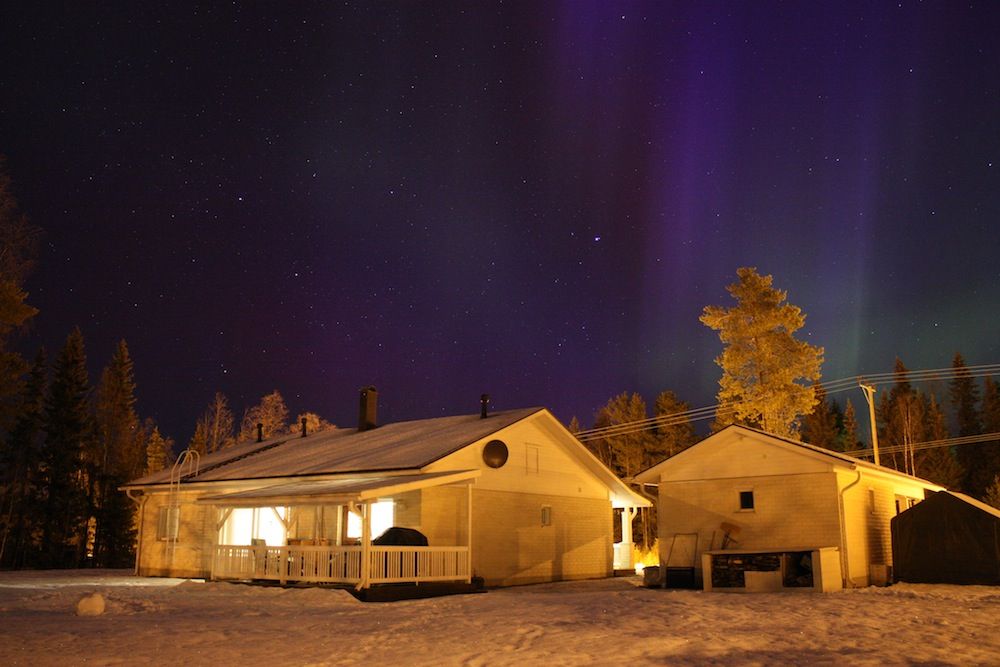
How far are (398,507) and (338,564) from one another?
3161mm

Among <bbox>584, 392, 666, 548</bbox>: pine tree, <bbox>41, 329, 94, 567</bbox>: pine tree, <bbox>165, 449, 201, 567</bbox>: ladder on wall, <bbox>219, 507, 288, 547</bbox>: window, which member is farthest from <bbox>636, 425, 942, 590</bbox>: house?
<bbox>41, 329, 94, 567</bbox>: pine tree

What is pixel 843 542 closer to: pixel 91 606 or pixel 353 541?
pixel 353 541

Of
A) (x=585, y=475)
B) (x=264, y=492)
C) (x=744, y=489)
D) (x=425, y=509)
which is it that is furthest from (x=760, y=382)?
(x=264, y=492)

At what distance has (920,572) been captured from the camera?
72.9 ft

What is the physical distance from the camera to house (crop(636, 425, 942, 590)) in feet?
67.5

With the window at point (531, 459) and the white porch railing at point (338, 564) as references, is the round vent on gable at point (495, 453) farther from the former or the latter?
the white porch railing at point (338, 564)

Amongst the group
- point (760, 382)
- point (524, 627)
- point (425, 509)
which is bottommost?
point (524, 627)

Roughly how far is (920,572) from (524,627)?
46.5ft

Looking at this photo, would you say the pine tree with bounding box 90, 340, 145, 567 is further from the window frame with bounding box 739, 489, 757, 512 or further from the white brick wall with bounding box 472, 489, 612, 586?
the window frame with bounding box 739, 489, 757, 512

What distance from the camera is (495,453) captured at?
24109mm

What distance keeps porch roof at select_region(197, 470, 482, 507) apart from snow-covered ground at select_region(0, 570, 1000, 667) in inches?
84.4

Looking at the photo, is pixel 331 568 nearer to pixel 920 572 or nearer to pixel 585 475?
pixel 585 475

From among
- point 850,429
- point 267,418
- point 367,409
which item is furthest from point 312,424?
point 850,429

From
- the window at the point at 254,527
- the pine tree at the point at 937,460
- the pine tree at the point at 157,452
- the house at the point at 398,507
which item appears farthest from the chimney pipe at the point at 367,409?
the pine tree at the point at 937,460
